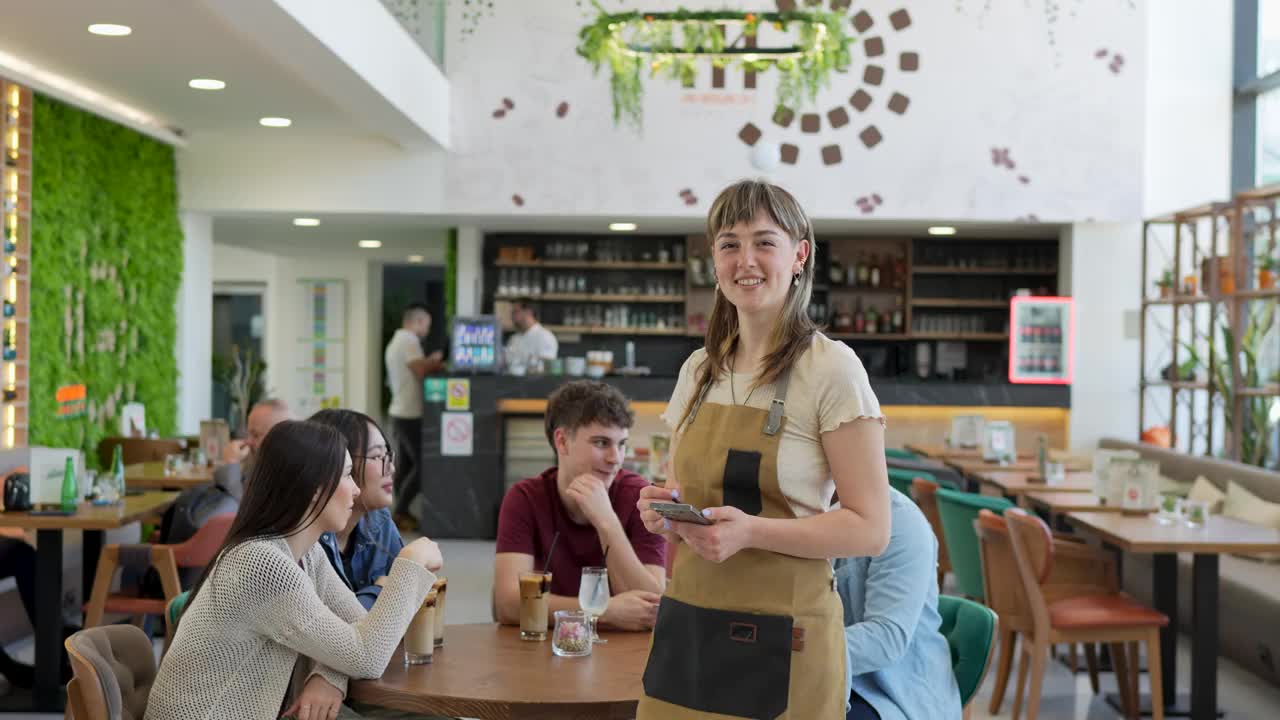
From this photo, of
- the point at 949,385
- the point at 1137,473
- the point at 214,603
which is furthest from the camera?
the point at 949,385

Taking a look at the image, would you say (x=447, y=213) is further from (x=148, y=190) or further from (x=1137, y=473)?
(x=1137, y=473)

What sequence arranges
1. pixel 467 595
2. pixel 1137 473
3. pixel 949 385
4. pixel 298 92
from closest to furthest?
pixel 1137 473, pixel 467 595, pixel 298 92, pixel 949 385

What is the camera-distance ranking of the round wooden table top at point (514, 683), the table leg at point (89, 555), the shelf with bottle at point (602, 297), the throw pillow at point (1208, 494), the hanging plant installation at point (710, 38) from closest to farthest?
1. the round wooden table top at point (514, 683)
2. the table leg at point (89, 555)
3. the throw pillow at point (1208, 494)
4. the hanging plant installation at point (710, 38)
5. the shelf with bottle at point (602, 297)

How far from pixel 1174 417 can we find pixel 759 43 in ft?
13.7

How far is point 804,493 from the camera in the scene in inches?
73.4

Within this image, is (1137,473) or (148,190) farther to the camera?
(148,190)

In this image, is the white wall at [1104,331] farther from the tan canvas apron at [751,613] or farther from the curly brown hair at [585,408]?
the tan canvas apron at [751,613]

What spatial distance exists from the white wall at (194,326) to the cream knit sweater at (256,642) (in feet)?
27.0

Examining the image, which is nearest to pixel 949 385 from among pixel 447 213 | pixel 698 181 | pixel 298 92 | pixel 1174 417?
pixel 1174 417

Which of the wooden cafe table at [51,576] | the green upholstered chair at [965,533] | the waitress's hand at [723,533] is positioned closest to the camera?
the waitress's hand at [723,533]

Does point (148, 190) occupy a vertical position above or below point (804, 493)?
above

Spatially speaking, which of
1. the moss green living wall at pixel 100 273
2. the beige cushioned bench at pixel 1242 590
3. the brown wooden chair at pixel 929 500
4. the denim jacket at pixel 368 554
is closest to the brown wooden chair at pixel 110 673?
the denim jacket at pixel 368 554

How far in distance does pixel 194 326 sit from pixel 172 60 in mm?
3707

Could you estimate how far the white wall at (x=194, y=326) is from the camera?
1033 centimetres
